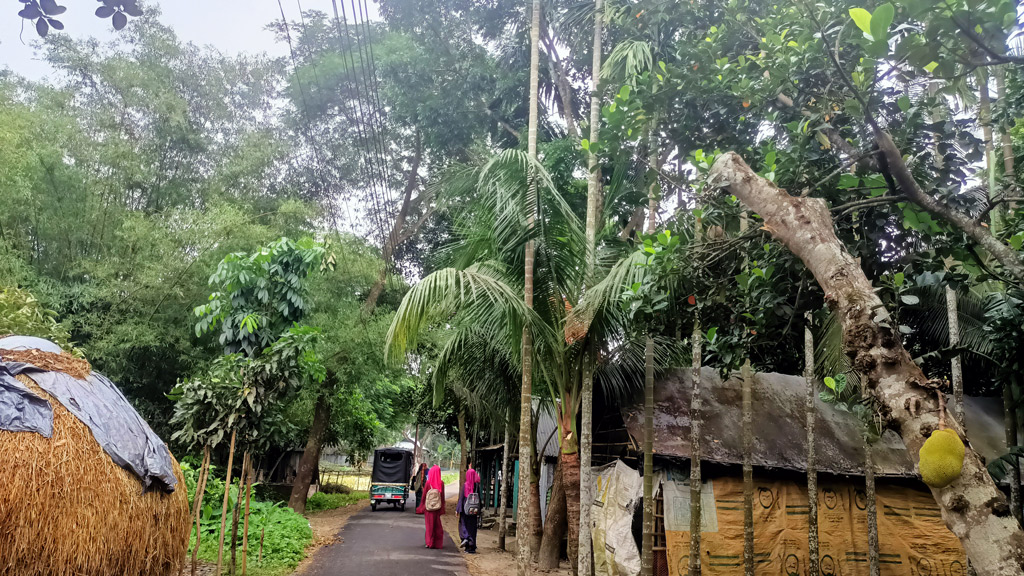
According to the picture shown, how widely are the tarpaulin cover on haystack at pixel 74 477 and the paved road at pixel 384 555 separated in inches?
163

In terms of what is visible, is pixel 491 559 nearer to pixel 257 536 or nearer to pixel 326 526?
pixel 257 536

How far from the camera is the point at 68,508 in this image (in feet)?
19.7

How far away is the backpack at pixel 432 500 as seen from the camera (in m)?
14.5

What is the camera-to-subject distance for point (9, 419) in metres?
6.03

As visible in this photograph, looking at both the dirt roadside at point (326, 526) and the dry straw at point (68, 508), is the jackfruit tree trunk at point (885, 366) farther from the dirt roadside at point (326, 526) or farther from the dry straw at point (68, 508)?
the dirt roadside at point (326, 526)

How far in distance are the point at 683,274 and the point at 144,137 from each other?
48.7 feet

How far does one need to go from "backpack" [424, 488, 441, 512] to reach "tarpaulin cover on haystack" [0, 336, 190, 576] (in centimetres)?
725

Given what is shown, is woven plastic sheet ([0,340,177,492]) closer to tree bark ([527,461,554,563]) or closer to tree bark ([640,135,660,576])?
tree bark ([640,135,660,576])

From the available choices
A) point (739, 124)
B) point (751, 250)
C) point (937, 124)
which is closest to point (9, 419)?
point (751, 250)

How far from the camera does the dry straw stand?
5.72 meters

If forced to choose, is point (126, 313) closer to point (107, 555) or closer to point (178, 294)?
point (178, 294)

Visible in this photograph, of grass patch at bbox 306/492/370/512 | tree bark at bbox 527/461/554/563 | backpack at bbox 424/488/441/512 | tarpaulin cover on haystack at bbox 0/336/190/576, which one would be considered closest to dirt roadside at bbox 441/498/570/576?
tree bark at bbox 527/461/554/563

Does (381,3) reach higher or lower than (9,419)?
higher

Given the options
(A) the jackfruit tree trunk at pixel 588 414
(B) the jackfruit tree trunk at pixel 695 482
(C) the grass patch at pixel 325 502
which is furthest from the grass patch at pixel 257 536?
(C) the grass patch at pixel 325 502
